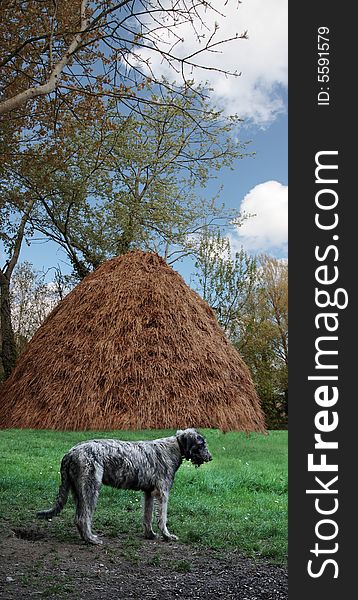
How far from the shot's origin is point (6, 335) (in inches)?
659

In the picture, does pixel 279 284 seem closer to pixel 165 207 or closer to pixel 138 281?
pixel 165 207

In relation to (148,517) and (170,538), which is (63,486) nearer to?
(148,517)

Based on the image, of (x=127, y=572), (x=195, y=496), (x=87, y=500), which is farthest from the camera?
(x=195, y=496)

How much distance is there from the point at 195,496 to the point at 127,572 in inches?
112

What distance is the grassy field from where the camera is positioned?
5492 mm

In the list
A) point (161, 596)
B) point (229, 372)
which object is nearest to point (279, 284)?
point (229, 372)

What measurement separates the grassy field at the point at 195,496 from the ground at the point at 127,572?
10.8 inches

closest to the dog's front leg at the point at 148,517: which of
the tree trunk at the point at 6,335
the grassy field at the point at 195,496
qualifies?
the grassy field at the point at 195,496

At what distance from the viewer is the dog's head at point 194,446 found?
535 centimetres

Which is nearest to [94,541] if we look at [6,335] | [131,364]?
[131,364]

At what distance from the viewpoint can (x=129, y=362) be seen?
11.9 meters

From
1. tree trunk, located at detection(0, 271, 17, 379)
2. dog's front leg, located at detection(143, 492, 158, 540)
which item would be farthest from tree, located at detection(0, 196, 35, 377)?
dog's front leg, located at detection(143, 492, 158, 540)

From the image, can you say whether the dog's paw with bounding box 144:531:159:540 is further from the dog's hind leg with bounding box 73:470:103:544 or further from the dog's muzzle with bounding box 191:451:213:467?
the dog's muzzle with bounding box 191:451:213:467

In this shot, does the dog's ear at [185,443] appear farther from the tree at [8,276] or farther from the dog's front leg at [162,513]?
the tree at [8,276]
